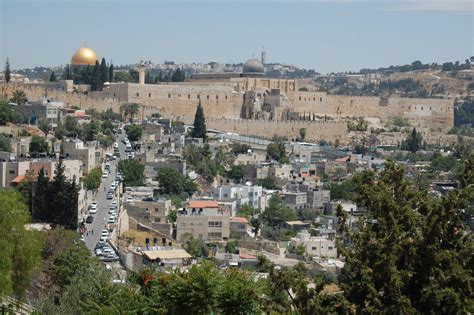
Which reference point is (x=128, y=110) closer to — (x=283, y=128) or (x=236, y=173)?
(x=283, y=128)

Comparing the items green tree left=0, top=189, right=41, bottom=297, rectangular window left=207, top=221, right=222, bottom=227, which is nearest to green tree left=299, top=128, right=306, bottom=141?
rectangular window left=207, top=221, right=222, bottom=227

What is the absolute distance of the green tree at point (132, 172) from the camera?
30.7 meters

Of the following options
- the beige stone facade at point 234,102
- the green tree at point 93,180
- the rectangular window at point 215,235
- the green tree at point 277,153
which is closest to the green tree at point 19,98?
the beige stone facade at point 234,102

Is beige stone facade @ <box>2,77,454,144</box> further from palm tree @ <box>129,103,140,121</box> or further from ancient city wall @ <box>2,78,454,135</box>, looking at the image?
palm tree @ <box>129,103,140,121</box>

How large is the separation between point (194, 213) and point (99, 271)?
1189 cm

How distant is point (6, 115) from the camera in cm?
3419

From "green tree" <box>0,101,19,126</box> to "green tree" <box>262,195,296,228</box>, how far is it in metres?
8.34

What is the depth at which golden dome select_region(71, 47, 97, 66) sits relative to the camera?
5212 cm

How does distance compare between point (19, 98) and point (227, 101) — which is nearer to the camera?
point (19, 98)

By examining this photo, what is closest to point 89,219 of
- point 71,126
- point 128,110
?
point 71,126

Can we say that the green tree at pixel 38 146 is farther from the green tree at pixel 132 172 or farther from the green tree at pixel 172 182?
the green tree at pixel 172 182

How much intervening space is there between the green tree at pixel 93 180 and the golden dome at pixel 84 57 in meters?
23.6

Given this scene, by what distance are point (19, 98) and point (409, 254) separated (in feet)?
99.0

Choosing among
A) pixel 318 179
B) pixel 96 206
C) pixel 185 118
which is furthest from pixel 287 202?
pixel 185 118
